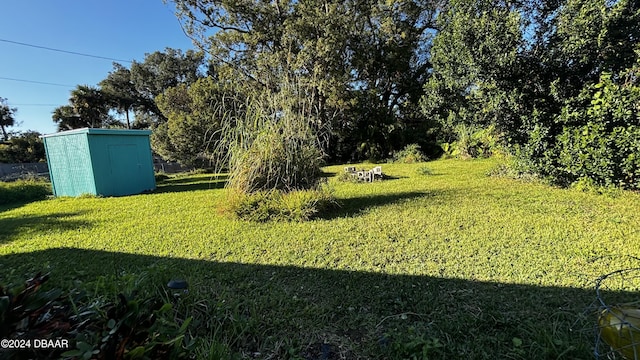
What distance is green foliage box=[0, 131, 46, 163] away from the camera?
45.9 feet

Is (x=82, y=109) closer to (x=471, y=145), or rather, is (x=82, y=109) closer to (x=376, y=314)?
(x=471, y=145)

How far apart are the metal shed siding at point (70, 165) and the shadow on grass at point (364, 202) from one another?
6.48 m

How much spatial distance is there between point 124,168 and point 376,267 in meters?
7.82

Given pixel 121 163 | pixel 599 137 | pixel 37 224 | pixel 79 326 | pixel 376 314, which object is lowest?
pixel 376 314

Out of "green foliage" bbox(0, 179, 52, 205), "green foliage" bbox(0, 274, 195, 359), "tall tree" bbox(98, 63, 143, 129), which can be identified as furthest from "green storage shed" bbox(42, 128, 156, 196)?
"tall tree" bbox(98, 63, 143, 129)

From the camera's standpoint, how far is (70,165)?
295 inches

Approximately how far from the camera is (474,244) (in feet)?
9.53

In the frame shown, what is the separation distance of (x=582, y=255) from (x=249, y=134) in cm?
416

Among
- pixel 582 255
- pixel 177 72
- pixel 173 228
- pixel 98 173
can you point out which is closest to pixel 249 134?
pixel 173 228

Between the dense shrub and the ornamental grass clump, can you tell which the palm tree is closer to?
the ornamental grass clump

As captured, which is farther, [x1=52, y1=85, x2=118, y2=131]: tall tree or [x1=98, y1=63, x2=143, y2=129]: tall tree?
[x1=98, y1=63, x2=143, y2=129]: tall tree

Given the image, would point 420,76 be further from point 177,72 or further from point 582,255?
point 177,72

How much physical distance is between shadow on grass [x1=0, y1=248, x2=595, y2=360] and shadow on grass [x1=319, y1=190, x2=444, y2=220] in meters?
1.81

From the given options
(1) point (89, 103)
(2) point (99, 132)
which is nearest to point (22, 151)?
(1) point (89, 103)
